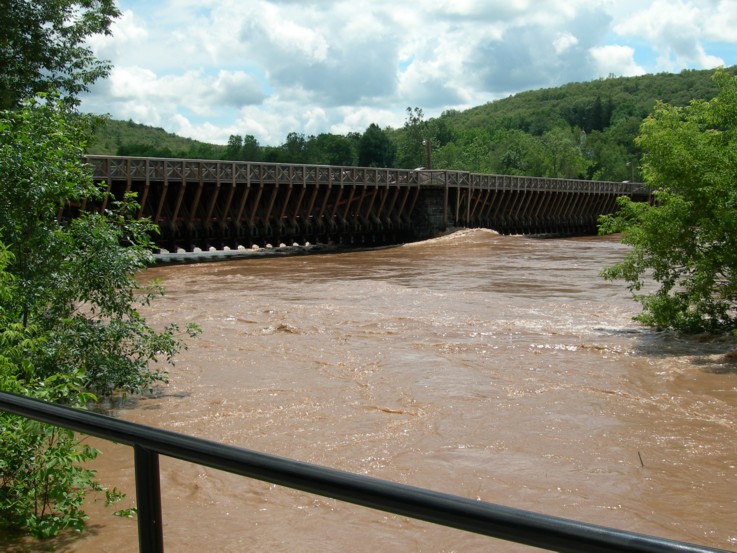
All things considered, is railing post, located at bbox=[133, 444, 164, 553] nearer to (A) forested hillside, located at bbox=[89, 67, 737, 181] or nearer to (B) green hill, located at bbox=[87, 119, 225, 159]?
(A) forested hillside, located at bbox=[89, 67, 737, 181]

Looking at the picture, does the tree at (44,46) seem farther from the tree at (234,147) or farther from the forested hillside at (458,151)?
the tree at (234,147)

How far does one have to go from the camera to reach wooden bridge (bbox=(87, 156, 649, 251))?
33250 millimetres

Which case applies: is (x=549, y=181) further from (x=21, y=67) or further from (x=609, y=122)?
(x=609, y=122)

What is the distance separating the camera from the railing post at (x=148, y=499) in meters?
1.96

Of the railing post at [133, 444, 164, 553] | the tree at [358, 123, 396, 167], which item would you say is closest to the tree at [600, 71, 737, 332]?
the railing post at [133, 444, 164, 553]

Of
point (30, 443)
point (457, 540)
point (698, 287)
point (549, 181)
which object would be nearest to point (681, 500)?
point (457, 540)

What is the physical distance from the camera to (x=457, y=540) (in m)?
5.91

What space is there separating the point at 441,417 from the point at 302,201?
32.8 metres

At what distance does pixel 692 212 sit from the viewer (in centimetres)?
1278

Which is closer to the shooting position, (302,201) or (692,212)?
(692,212)

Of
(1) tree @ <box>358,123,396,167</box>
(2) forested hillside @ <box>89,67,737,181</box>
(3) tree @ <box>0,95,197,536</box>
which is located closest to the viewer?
(3) tree @ <box>0,95,197,536</box>

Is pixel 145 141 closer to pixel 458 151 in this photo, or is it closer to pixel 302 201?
pixel 458 151

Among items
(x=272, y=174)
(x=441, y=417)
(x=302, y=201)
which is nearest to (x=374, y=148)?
(x=302, y=201)

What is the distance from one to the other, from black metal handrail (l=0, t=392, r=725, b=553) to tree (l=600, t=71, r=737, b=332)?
38.6 feet
